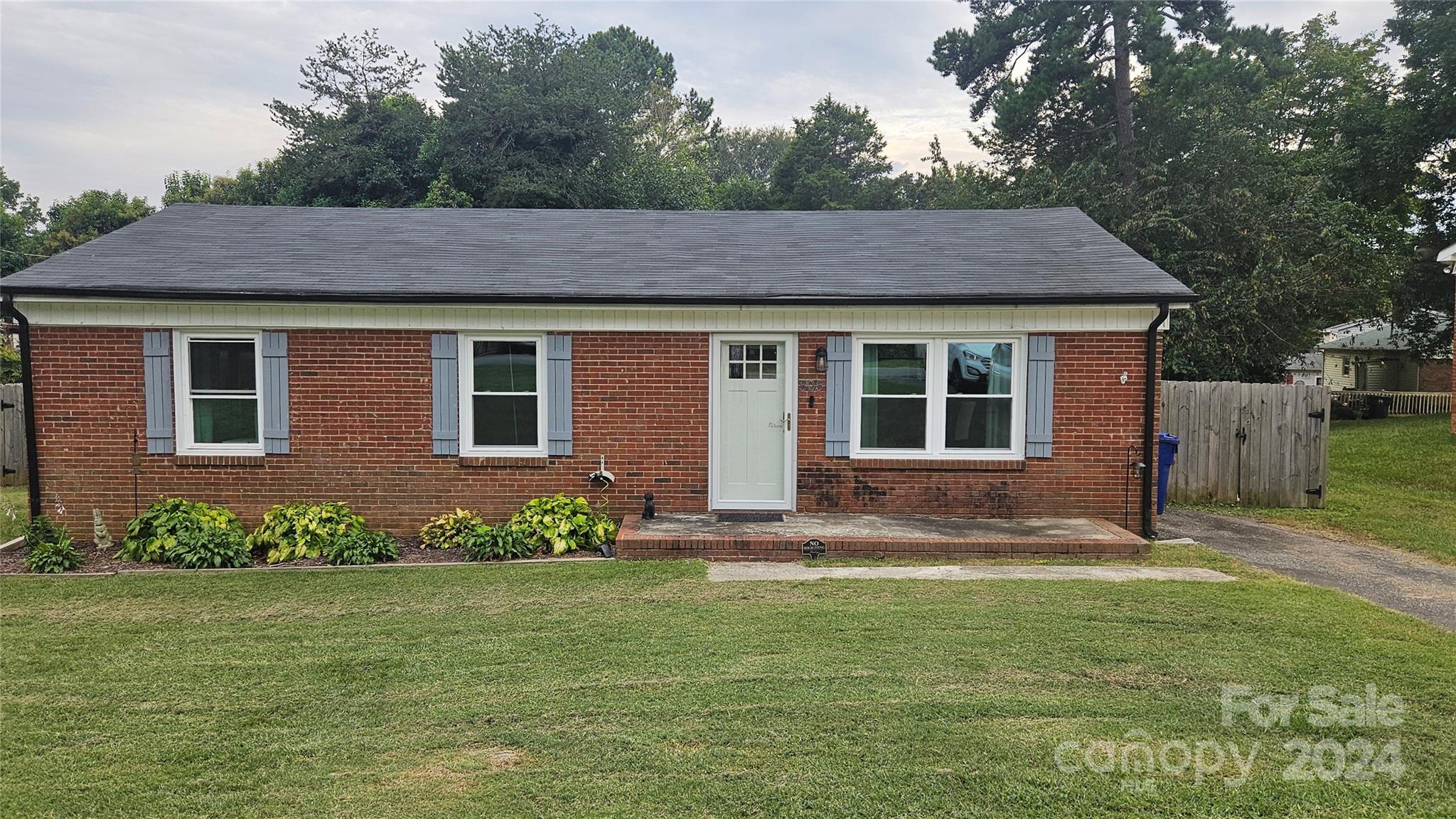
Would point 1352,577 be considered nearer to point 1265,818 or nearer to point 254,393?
point 1265,818

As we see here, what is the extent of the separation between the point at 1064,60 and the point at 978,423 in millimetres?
17037

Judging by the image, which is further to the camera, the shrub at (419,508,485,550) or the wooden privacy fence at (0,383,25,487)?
the wooden privacy fence at (0,383,25,487)

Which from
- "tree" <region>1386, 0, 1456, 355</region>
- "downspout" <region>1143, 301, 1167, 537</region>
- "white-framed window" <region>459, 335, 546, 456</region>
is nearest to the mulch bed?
"white-framed window" <region>459, 335, 546, 456</region>

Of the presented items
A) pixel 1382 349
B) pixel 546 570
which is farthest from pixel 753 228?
pixel 1382 349

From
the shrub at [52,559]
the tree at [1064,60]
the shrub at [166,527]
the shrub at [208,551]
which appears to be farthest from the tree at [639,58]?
the shrub at [52,559]

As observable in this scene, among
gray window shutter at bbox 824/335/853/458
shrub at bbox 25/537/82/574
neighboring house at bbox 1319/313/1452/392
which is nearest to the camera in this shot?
shrub at bbox 25/537/82/574

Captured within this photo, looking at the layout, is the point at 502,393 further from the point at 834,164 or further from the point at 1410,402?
the point at 834,164

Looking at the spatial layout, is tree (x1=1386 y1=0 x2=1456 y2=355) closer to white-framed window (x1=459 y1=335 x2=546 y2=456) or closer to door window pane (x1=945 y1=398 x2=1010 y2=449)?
door window pane (x1=945 y1=398 x2=1010 y2=449)

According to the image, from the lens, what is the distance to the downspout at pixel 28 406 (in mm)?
8523

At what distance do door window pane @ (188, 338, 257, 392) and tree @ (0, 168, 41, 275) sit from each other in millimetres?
24266

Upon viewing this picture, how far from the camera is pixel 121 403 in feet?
28.7

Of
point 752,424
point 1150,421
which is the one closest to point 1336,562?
point 1150,421

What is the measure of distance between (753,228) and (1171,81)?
14.7 m

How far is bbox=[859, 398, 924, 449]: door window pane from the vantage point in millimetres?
9164
